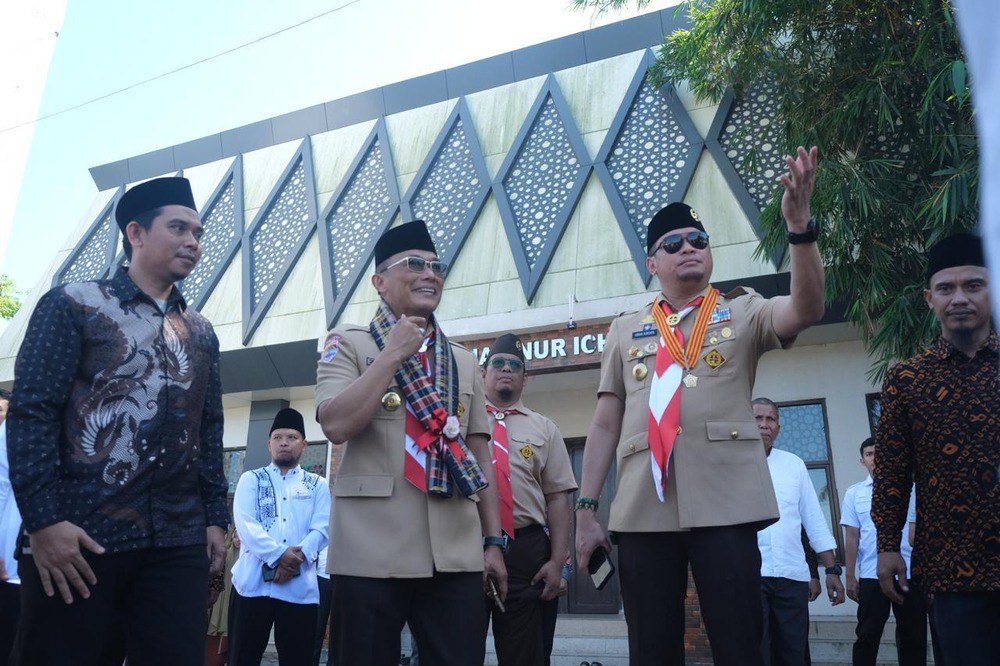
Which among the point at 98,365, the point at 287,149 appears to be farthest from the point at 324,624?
the point at 287,149

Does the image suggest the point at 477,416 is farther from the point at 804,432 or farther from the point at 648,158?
the point at 648,158

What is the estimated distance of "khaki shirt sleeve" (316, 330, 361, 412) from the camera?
3283mm

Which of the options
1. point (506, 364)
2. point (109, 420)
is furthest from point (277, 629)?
point (109, 420)

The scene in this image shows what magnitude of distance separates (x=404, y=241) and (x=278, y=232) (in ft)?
41.3

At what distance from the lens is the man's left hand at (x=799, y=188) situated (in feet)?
9.42

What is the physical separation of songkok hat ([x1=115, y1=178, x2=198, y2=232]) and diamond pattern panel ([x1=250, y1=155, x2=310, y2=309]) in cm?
1192

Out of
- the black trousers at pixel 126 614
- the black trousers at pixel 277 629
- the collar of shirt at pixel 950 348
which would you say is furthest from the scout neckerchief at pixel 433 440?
the black trousers at pixel 277 629

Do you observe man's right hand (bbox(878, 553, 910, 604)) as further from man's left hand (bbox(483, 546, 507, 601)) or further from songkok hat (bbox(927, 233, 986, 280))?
man's left hand (bbox(483, 546, 507, 601))

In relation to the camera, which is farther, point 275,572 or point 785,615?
point 785,615

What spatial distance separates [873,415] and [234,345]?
10.4 meters

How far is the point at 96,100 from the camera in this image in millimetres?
12719

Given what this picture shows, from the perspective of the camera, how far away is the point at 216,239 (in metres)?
16.4

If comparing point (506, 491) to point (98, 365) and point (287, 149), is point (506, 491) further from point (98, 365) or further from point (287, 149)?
point (287, 149)

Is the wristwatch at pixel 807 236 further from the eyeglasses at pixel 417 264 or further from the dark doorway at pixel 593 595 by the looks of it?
the dark doorway at pixel 593 595
